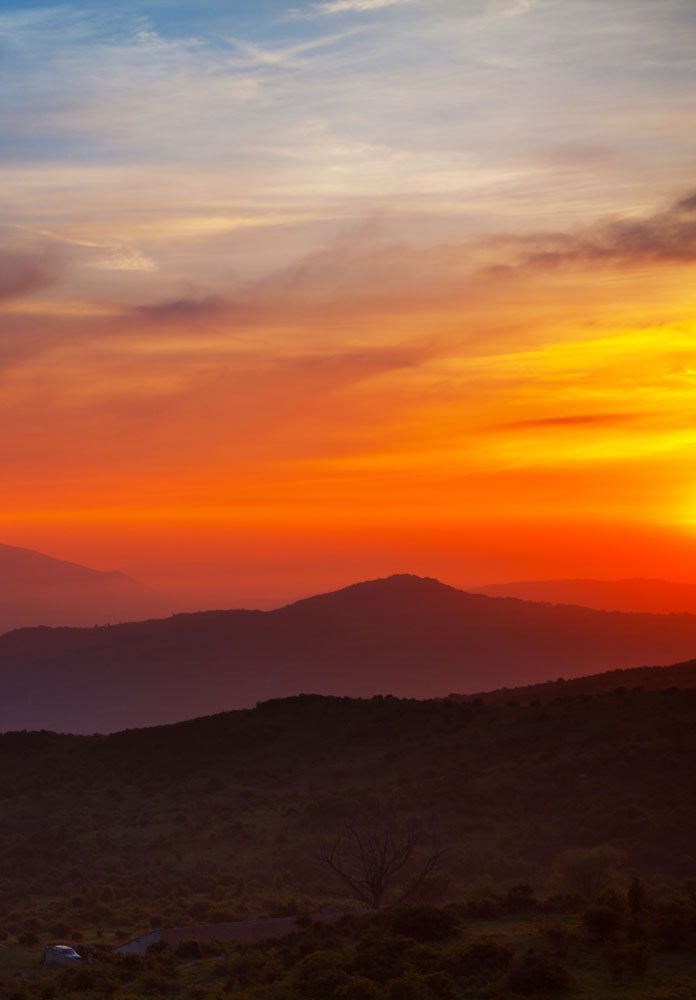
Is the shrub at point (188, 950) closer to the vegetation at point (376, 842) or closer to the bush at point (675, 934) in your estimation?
the vegetation at point (376, 842)

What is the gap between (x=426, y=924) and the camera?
1117 inches

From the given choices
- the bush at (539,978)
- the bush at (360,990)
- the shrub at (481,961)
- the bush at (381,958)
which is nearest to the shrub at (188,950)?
the bush at (381,958)

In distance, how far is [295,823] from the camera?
5881 cm

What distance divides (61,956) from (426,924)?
13686 millimetres

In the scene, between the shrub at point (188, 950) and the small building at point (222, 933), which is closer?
the shrub at point (188, 950)

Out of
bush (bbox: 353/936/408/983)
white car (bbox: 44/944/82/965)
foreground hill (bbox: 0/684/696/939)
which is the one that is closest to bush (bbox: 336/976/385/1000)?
bush (bbox: 353/936/408/983)

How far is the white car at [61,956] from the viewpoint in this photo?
36.2m

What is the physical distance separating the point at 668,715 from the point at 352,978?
43.2 metres

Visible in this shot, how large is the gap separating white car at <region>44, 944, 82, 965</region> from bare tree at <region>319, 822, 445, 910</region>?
9.32 metres

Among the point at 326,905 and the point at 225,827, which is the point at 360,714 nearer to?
the point at 225,827

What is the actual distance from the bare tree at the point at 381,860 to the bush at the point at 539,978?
16.9 m

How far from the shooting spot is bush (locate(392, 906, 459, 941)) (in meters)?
28.1

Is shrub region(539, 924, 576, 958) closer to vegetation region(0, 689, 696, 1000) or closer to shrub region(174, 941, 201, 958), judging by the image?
vegetation region(0, 689, 696, 1000)

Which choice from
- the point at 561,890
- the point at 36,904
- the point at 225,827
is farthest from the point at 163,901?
the point at 561,890
